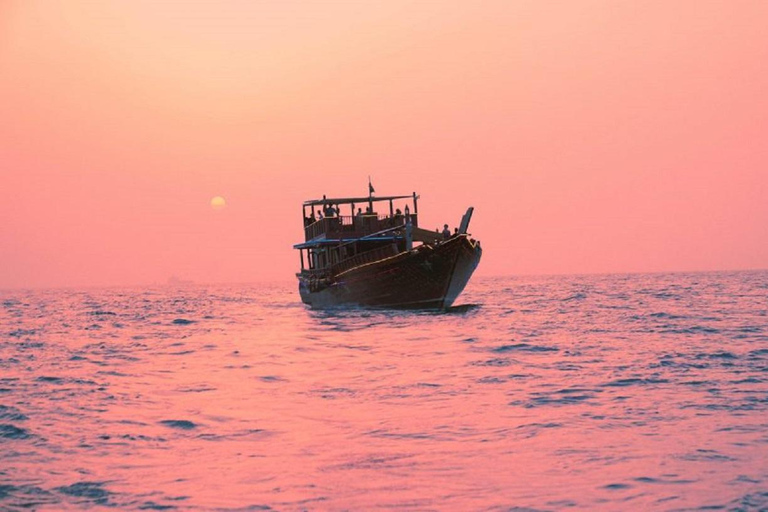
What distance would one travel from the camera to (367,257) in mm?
39219

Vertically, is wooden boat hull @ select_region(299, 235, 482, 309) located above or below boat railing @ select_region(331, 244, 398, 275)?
below

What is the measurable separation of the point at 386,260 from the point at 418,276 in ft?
5.30

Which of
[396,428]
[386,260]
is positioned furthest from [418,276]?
[396,428]

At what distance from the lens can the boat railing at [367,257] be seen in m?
38.1

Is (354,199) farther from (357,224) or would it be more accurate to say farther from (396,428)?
(396,428)

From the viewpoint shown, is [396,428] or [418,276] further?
[418,276]

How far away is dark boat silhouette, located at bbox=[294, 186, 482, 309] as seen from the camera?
36125mm

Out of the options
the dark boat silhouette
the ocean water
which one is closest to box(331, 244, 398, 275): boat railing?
the dark boat silhouette

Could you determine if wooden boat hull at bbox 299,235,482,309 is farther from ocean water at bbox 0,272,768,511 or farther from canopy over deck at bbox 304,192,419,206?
ocean water at bbox 0,272,768,511

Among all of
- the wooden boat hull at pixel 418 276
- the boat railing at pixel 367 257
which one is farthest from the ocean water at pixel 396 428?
the boat railing at pixel 367 257

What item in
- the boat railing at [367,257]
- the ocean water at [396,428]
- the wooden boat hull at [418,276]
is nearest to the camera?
the ocean water at [396,428]

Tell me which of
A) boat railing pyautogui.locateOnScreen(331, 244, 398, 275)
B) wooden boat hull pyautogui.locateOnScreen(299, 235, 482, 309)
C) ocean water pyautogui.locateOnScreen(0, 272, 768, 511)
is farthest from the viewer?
boat railing pyautogui.locateOnScreen(331, 244, 398, 275)

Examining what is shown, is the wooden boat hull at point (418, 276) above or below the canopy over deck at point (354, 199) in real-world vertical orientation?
below

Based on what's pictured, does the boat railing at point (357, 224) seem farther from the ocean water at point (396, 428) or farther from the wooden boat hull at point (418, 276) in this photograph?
the ocean water at point (396, 428)
